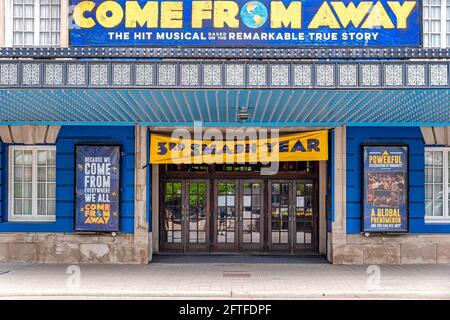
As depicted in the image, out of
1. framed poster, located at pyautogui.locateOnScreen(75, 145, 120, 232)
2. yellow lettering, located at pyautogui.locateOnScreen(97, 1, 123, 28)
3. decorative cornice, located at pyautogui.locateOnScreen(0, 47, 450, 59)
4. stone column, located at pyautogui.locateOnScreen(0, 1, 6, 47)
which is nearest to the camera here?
decorative cornice, located at pyautogui.locateOnScreen(0, 47, 450, 59)

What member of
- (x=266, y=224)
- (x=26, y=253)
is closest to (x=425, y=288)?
(x=266, y=224)

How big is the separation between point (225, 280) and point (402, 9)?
8016 mm

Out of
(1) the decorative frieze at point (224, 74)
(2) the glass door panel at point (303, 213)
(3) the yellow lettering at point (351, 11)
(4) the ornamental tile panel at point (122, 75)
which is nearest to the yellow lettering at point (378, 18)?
(3) the yellow lettering at point (351, 11)

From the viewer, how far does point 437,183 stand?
13461 mm

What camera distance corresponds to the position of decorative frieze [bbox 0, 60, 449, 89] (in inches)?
349

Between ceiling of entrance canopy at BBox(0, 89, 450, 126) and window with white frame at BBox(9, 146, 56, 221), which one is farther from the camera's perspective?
window with white frame at BBox(9, 146, 56, 221)

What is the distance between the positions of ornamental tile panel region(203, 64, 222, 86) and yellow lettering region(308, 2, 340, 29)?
4.53m

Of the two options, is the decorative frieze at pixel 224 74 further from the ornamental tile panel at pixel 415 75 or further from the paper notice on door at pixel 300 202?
the paper notice on door at pixel 300 202

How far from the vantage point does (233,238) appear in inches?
567

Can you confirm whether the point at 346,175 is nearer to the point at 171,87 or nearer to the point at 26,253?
the point at 171,87

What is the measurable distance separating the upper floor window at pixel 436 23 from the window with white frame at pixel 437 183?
117 inches

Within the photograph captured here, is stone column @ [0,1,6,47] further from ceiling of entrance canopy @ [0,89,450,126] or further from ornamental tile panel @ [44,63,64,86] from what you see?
ornamental tile panel @ [44,63,64,86]

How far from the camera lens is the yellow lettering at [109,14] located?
39.9 ft

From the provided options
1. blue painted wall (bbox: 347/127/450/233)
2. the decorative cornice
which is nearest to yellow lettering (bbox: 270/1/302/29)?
blue painted wall (bbox: 347/127/450/233)
